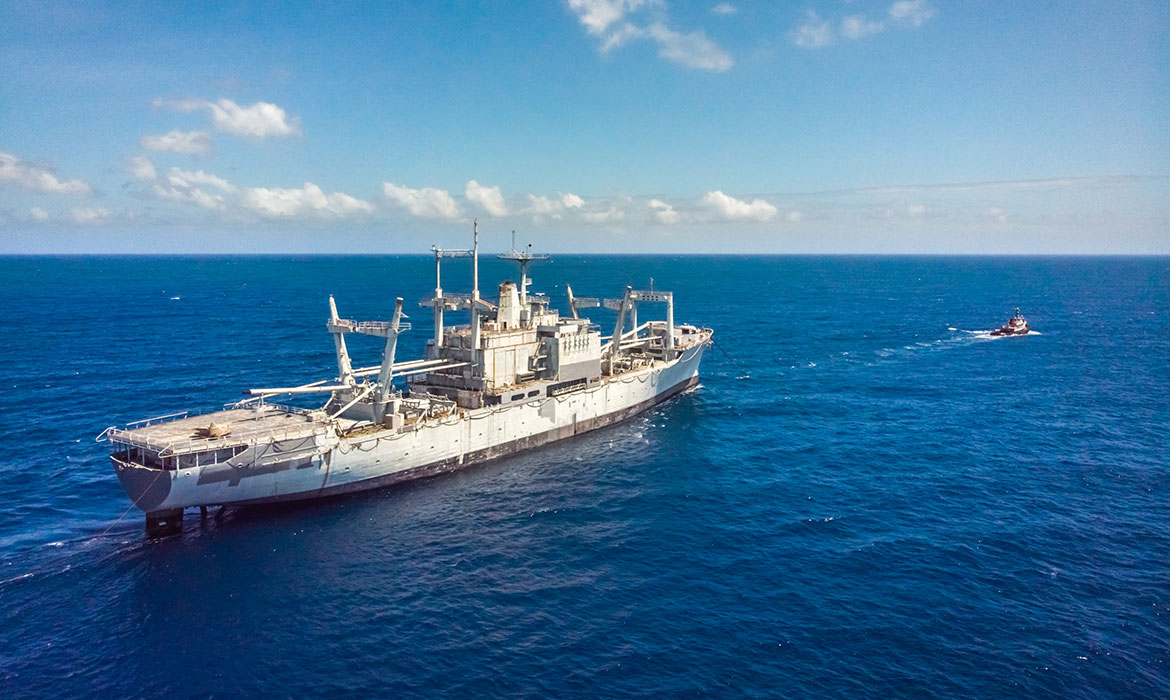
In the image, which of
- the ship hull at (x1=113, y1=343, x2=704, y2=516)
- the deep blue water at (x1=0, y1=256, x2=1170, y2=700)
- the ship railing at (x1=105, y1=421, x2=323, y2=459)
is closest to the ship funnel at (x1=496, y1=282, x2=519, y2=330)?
the ship hull at (x1=113, y1=343, x2=704, y2=516)

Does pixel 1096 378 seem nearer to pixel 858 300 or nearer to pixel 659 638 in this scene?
pixel 659 638

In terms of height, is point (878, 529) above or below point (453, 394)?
below

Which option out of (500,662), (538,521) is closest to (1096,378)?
(538,521)

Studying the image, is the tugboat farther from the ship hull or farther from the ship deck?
the ship deck

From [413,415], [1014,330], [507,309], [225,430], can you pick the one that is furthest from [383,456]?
[1014,330]

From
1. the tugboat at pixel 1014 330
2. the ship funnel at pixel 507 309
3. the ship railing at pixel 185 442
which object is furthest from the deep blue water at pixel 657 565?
the tugboat at pixel 1014 330

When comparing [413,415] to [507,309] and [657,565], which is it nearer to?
[507,309]

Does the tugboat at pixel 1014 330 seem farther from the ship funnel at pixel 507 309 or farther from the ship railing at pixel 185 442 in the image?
the ship railing at pixel 185 442

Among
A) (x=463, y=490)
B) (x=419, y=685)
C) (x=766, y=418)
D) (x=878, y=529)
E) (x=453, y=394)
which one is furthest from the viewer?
(x=766, y=418)
